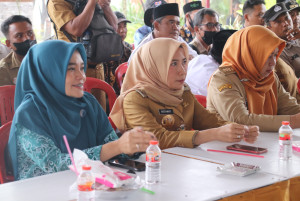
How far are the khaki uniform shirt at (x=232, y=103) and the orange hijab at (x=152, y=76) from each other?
12.2 inches

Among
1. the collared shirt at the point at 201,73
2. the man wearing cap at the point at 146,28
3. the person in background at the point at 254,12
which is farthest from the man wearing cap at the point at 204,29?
the collared shirt at the point at 201,73

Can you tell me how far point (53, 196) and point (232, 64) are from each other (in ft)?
5.80

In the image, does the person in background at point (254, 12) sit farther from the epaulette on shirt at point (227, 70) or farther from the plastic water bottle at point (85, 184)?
the plastic water bottle at point (85, 184)

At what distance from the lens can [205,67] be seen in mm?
3629

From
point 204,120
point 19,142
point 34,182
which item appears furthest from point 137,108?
point 34,182

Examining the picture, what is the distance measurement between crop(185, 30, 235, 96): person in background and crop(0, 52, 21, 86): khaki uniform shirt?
153cm

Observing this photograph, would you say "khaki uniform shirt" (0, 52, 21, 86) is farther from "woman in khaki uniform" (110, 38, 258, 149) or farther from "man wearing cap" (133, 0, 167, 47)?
"man wearing cap" (133, 0, 167, 47)

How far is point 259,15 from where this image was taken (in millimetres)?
5105

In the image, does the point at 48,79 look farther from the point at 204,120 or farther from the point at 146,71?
the point at 204,120

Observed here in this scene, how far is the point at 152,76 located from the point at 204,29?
2.34 metres

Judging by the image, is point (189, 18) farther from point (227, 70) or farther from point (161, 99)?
point (161, 99)

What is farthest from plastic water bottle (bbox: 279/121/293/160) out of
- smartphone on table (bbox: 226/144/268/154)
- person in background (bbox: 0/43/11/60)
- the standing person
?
person in background (bbox: 0/43/11/60)

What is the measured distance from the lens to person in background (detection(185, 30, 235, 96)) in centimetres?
360

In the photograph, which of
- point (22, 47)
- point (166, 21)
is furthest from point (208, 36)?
point (22, 47)
